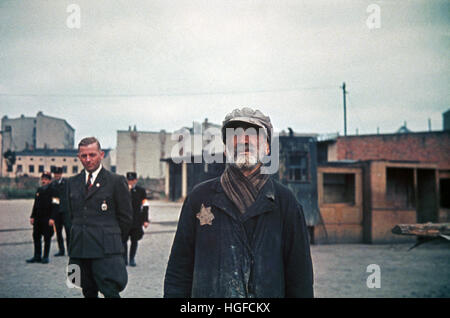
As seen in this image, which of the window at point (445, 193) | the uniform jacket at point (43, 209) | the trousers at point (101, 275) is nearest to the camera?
the trousers at point (101, 275)

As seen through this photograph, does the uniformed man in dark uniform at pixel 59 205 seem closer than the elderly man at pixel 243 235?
No

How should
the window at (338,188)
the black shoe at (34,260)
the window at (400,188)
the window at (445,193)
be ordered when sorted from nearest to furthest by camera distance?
the black shoe at (34,260) < the window at (338,188) < the window at (400,188) < the window at (445,193)

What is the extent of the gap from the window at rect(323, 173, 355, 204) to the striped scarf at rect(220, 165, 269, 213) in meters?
11.8

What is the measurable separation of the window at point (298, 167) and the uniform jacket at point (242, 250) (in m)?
10.6

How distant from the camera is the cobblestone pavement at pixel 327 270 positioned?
6.45m

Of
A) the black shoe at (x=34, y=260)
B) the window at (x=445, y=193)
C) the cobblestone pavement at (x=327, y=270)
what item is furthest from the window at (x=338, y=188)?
the black shoe at (x=34, y=260)

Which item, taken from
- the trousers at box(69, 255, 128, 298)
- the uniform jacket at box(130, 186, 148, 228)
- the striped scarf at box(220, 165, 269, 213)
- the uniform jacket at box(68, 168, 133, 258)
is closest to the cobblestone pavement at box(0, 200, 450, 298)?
the uniform jacket at box(130, 186, 148, 228)

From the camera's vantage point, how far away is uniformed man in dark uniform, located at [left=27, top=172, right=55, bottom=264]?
851 cm

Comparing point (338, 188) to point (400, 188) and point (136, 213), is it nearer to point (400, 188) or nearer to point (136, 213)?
point (400, 188)

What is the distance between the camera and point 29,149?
36.8m

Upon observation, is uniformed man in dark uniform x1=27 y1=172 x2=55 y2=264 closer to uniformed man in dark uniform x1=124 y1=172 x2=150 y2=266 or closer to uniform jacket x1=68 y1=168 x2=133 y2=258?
uniformed man in dark uniform x1=124 y1=172 x2=150 y2=266

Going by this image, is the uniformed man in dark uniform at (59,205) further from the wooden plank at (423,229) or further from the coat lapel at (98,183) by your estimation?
the wooden plank at (423,229)

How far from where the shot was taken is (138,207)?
8.36 meters
